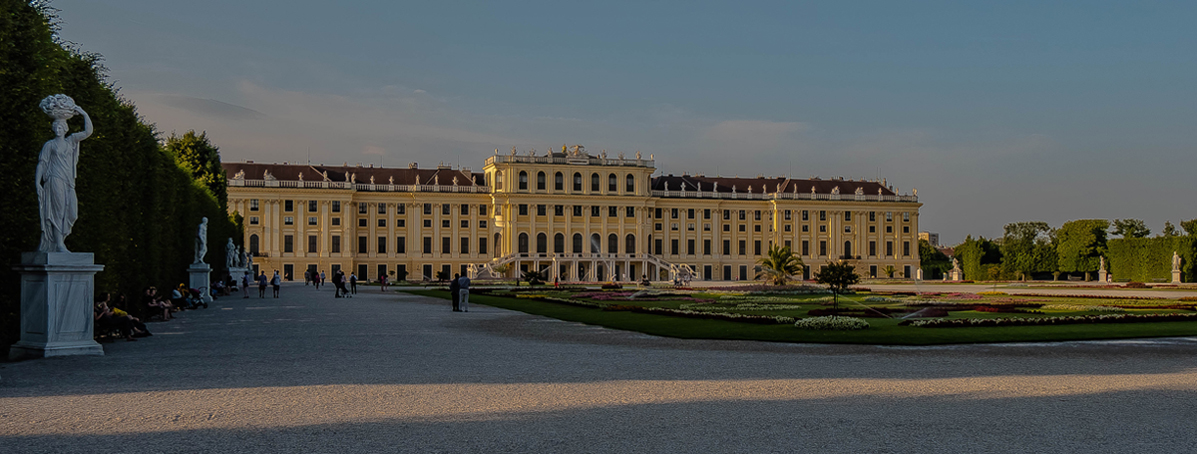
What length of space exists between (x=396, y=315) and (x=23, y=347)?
11019 millimetres

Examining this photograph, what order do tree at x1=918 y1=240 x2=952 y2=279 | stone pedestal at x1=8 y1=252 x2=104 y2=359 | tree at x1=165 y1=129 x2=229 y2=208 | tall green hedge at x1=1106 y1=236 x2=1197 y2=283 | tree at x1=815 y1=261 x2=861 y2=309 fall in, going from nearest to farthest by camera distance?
1. stone pedestal at x1=8 y1=252 x2=104 y2=359
2. tree at x1=815 y1=261 x2=861 y2=309
3. tree at x1=165 y1=129 x2=229 y2=208
4. tall green hedge at x1=1106 y1=236 x2=1197 y2=283
5. tree at x1=918 y1=240 x2=952 y2=279

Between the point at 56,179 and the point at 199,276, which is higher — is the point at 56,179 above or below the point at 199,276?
above

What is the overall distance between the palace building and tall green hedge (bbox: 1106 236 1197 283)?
26.1m

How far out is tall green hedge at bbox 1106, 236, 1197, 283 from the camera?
59.5 meters

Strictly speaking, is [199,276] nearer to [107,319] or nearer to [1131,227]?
[107,319]

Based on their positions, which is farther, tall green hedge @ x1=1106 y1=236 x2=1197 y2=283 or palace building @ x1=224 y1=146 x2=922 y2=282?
palace building @ x1=224 y1=146 x2=922 y2=282

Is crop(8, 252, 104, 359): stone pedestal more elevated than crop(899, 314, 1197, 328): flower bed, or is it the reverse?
crop(8, 252, 104, 359): stone pedestal

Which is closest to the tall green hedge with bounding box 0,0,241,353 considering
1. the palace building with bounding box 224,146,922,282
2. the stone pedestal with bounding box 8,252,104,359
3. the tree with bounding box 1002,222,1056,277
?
the stone pedestal with bounding box 8,252,104,359

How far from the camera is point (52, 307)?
11.7 meters

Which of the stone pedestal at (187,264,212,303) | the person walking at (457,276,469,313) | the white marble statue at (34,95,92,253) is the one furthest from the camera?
the stone pedestal at (187,264,212,303)

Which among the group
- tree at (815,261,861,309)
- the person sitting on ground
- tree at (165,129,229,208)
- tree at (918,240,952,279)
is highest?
tree at (165,129,229,208)

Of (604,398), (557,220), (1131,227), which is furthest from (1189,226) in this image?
(604,398)

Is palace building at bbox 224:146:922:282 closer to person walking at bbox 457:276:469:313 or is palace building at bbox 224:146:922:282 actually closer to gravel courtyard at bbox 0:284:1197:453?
person walking at bbox 457:276:469:313

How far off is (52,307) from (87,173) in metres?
4.66
